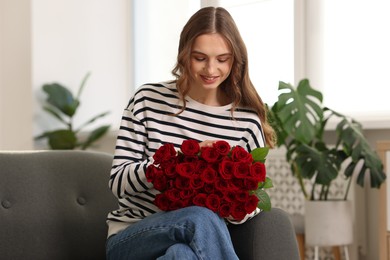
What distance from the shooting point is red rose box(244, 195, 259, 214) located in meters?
1.81

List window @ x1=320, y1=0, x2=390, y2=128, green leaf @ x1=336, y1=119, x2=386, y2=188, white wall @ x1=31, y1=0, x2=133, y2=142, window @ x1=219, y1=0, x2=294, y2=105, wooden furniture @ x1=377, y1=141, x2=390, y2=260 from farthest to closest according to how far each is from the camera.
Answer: white wall @ x1=31, y1=0, x2=133, y2=142 < window @ x1=219, y1=0, x2=294, y2=105 < window @ x1=320, y1=0, x2=390, y2=128 < green leaf @ x1=336, y1=119, x2=386, y2=188 < wooden furniture @ x1=377, y1=141, x2=390, y2=260

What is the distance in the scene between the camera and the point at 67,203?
219 cm

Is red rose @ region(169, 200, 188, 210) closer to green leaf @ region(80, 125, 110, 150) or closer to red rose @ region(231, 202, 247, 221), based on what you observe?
red rose @ region(231, 202, 247, 221)

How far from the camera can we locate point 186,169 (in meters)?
1.79

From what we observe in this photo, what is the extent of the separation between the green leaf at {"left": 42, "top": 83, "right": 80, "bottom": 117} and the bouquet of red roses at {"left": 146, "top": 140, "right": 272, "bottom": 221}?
14.2 ft

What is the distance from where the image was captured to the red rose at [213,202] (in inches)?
69.6

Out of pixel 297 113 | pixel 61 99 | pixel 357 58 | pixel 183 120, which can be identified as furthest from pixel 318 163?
pixel 61 99

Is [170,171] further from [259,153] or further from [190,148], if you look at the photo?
[259,153]

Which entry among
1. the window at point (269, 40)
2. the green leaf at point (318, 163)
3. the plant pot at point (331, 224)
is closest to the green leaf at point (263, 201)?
the green leaf at point (318, 163)

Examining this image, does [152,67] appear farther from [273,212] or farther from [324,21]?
[273,212]

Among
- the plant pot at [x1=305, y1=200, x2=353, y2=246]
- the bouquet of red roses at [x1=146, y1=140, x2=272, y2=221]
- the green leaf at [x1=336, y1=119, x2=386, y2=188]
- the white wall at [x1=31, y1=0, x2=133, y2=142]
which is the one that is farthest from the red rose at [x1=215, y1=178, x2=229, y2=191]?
the white wall at [x1=31, y1=0, x2=133, y2=142]

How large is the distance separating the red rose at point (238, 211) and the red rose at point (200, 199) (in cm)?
8

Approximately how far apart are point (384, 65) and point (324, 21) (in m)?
0.55

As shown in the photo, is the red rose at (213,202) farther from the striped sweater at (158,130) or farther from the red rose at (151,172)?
the striped sweater at (158,130)
